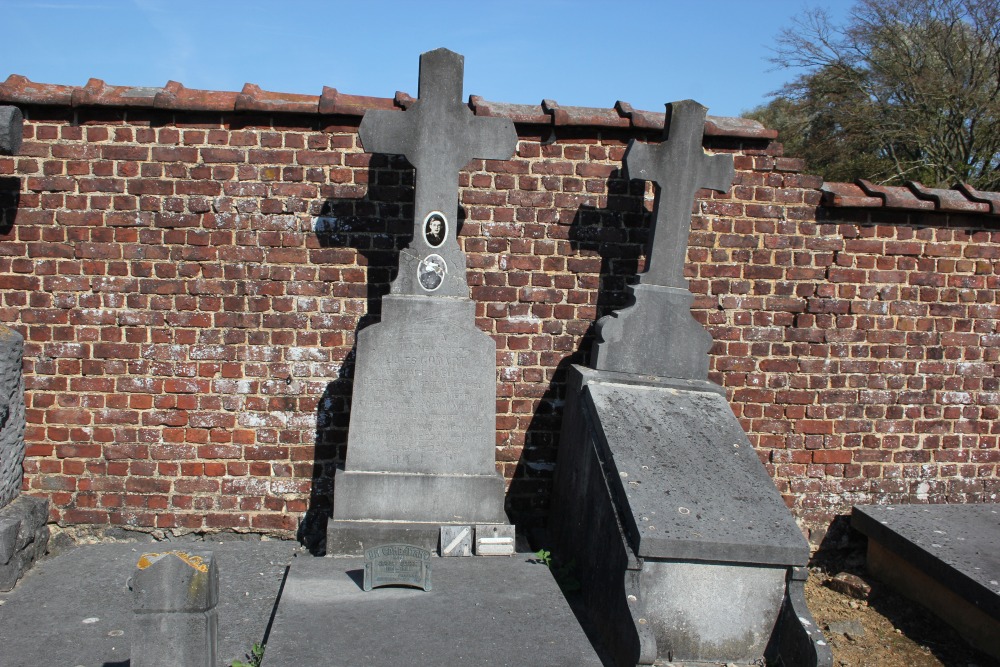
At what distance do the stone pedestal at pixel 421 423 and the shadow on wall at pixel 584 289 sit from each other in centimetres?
78

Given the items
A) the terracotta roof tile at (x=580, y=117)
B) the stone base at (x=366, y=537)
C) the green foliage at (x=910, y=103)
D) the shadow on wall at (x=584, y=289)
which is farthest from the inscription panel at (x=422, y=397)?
the green foliage at (x=910, y=103)

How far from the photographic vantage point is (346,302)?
5.36m

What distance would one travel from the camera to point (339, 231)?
5344mm

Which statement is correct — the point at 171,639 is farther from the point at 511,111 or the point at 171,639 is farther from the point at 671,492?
the point at 511,111

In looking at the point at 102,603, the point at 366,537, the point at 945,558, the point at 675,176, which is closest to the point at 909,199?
the point at 675,176

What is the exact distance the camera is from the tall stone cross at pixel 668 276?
5191 millimetres

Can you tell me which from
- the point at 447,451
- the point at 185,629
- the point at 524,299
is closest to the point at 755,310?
the point at 524,299

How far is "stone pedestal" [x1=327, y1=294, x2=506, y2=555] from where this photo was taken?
4828 mm

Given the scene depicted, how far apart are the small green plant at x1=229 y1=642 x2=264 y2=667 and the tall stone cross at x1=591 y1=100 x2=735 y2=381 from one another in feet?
8.51

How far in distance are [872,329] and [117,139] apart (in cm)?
532

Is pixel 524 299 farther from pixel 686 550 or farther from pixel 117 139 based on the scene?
pixel 117 139

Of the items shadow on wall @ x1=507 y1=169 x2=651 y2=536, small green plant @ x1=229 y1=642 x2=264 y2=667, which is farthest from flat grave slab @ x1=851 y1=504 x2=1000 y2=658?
small green plant @ x1=229 y1=642 x2=264 y2=667

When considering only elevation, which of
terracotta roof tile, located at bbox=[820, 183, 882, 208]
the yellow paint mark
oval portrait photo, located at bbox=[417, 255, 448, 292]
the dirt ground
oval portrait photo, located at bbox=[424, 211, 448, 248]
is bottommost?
the dirt ground

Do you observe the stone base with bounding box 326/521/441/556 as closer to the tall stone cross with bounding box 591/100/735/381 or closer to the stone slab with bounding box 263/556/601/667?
the stone slab with bounding box 263/556/601/667
